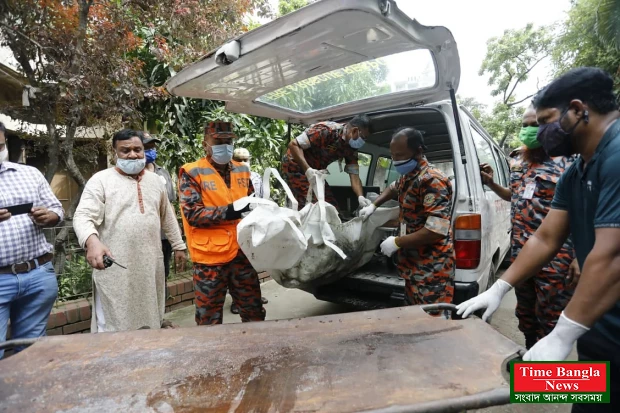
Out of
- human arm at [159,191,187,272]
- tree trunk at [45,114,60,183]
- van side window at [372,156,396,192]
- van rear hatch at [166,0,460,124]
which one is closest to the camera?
van rear hatch at [166,0,460,124]

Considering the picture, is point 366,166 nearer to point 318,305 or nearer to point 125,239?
point 318,305

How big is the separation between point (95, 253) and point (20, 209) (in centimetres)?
47

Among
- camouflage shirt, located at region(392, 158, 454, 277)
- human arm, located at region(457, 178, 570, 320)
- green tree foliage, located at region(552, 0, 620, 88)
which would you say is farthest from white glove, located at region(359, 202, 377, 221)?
green tree foliage, located at region(552, 0, 620, 88)

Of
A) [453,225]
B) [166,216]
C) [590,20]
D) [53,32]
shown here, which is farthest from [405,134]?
[590,20]

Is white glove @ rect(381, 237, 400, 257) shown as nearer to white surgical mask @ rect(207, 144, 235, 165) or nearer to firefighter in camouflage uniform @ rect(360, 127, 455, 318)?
firefighter in camouflage uniform @ rect(360, 127, 455, 318)

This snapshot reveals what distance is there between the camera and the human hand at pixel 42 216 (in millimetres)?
2072

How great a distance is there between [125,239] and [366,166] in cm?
302

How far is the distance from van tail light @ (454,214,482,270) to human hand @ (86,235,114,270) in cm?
211

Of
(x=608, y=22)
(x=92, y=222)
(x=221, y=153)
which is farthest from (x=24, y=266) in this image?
(x=608, y=22)

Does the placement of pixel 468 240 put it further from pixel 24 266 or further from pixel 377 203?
pixel 24 266

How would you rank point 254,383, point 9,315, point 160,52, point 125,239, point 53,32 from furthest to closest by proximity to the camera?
point 160,52 → point 53,32 → point 125,239 → point 9,315 → point 254,383

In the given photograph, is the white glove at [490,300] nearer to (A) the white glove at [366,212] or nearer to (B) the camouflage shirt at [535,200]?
(B) the camouflage shirt at [535,200]

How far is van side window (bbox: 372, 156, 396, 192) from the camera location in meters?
4.63

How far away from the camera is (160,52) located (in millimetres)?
4383
